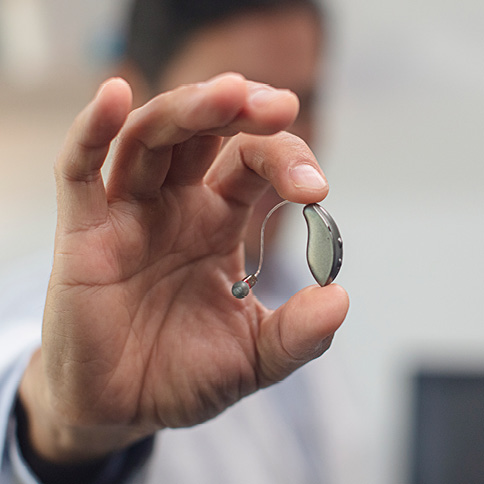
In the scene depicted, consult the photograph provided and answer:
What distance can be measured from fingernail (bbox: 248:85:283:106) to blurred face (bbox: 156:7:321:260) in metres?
0.53

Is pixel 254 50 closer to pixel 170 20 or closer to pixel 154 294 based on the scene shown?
pixel 170 20

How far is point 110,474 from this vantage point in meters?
0.51

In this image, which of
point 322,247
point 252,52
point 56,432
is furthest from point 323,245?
point 252,52

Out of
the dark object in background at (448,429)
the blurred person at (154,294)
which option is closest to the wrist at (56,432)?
the blurred person at (154,294)

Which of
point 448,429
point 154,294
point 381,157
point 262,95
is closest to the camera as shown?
point 262,95

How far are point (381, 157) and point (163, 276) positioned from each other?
102 cm

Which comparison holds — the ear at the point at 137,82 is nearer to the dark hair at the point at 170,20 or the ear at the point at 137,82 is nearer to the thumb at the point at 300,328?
the dark hair at the point at 170,20

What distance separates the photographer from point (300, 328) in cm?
37

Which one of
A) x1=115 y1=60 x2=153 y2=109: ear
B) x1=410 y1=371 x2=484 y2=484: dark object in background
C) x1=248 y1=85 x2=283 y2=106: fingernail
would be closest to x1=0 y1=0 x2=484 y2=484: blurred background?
x1=410 y1=371 x2=484 y2=484: dark object in background

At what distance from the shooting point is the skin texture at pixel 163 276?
323mm

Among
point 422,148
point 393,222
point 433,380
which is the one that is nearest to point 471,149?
point 422,148

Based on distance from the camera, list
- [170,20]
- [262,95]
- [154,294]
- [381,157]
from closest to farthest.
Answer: [262,95]
[154,294]
[170,20]
[381,157]

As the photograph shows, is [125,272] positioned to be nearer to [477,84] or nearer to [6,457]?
[6,457]

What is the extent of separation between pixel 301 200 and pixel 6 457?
35 centimetres
